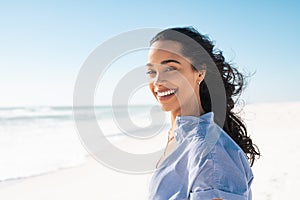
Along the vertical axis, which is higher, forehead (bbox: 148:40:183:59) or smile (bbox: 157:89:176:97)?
forehead (bbox: 148:40:183:59)

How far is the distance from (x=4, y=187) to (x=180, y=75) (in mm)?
5351

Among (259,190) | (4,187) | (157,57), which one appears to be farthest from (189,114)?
(4,187)

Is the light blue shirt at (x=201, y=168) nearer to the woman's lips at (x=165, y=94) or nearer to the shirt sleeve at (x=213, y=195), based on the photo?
the shirt sleeve at (x=213, y=195)

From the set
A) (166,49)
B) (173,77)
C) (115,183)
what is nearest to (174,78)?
(173,77)

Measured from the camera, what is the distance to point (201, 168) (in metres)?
1.10

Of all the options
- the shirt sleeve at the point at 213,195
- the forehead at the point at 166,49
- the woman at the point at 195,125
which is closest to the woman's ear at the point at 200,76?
the woman at the point at 195,125

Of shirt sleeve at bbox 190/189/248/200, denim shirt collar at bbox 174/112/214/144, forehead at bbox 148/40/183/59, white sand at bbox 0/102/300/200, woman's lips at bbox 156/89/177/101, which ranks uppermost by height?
forehead at bbox 148/40/183/59

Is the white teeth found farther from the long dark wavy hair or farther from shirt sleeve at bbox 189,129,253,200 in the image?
shirt sleeve at bbox 189,129,253,200

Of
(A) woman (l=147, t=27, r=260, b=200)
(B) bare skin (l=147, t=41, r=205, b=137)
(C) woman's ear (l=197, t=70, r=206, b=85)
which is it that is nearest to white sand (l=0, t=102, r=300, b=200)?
(A) woman (l=147, t=27, r=260, b=200)

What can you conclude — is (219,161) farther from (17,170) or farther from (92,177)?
(17,170)

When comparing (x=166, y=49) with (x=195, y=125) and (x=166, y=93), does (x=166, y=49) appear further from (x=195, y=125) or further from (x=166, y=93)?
(x=195, y=125)

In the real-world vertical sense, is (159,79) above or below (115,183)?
above

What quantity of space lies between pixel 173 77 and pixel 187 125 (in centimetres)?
26

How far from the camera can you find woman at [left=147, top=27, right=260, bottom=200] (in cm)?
109
